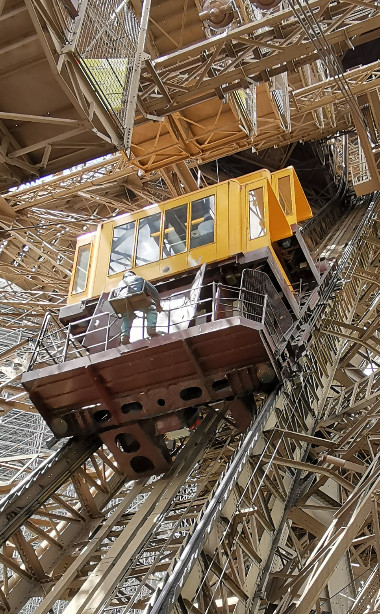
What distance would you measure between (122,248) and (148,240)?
0.50 metres

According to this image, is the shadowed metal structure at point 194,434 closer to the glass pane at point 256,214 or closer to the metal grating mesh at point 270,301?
the metal grating mesh at point 270,301

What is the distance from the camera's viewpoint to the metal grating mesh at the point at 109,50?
9445 millimetres

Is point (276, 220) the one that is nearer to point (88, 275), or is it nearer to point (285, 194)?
point (285, 194)

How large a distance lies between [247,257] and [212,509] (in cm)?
520

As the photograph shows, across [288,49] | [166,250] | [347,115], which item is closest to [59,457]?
[166,250]

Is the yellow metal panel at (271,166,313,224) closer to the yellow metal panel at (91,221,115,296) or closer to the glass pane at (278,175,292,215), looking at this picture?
the glass pane at (278,175,292,215)

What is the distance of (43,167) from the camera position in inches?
404

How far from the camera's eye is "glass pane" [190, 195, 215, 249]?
42.9ft

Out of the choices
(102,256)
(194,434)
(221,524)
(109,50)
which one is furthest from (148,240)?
(221,524)

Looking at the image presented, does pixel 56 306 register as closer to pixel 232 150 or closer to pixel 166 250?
pixel 232 150

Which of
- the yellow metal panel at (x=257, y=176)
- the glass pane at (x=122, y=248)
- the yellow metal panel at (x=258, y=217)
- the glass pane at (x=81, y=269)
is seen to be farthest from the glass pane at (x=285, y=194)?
the glass pane at (x=81, y=269)

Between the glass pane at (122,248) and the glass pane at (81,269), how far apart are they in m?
0.59

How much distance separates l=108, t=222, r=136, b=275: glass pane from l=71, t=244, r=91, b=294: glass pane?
1.93ft

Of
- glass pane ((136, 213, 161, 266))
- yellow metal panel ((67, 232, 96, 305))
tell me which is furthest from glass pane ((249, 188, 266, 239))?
yellow metal panel ((67, 232, 96, 305))
